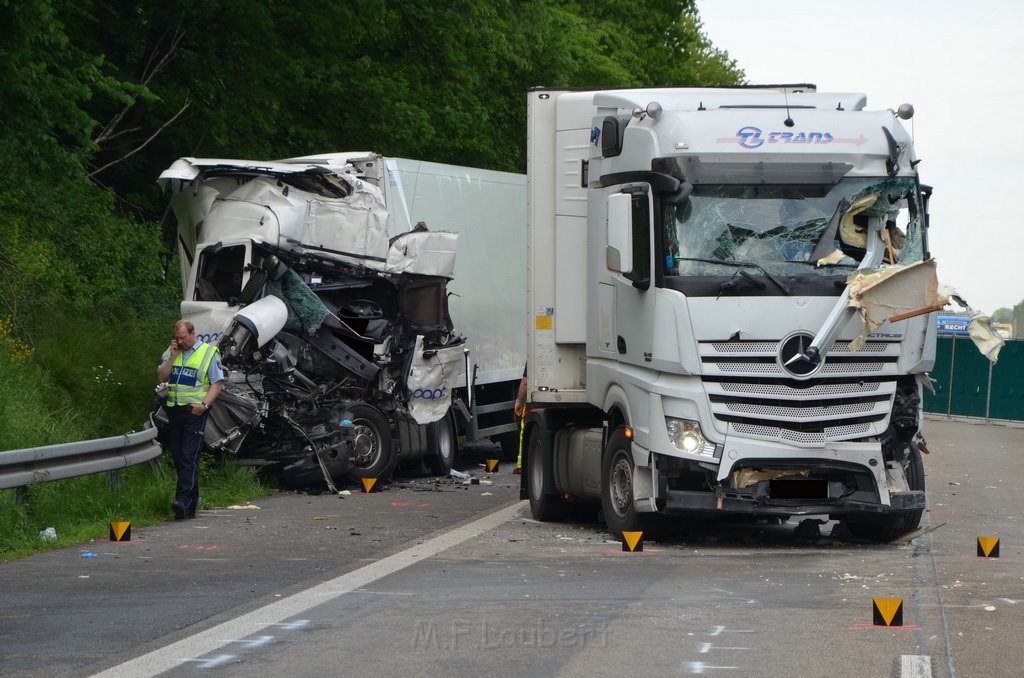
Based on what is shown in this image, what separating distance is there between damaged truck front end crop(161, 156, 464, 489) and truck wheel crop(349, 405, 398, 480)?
2cm

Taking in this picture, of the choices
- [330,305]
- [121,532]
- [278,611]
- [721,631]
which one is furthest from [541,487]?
[721,631]

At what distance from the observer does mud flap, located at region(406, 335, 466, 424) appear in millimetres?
18469

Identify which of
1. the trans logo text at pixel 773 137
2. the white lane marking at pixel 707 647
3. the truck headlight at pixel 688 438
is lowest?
the white lane marking at pixel 707 647

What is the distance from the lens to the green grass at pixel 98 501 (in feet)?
40.6

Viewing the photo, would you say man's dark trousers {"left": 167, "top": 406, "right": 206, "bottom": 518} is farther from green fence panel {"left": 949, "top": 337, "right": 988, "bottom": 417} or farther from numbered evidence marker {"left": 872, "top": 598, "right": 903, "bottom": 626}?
green fence panel {"left": 949, "top": 337, "right": 988, "bottom": 417}

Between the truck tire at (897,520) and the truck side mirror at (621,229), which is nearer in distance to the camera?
the truck side mirror at (621,229)

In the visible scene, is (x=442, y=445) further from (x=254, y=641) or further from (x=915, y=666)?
(x=915, y=666)

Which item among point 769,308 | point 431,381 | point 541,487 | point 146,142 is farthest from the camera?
point 146,142

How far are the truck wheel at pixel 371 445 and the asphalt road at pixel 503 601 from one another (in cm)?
311

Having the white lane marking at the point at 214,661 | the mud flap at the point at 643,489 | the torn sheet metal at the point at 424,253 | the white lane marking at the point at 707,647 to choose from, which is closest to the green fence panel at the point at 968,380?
the torn sheet metal at the point at 424,253

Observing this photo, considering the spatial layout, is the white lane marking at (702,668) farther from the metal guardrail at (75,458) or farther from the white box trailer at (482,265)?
the white box trailer at (482,265)

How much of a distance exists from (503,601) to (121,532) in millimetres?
4215

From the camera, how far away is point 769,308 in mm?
11695

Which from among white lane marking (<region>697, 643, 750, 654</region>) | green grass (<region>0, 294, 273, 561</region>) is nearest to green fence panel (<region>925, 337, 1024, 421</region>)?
green grass (<region>0, 294, 273, 561</region>)
